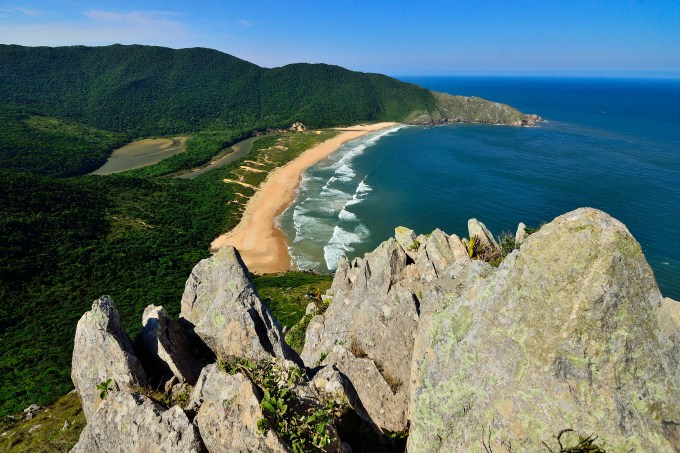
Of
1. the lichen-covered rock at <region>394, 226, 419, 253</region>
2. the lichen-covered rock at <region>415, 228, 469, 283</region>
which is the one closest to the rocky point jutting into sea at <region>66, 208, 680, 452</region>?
the lichen-covered rock at <region>415, 228, 469, 283</region>

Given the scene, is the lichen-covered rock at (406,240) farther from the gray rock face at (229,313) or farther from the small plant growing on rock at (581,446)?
the small plant growing on rock at (581,446)

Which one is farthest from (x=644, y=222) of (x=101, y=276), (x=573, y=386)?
(x=101, y=276)

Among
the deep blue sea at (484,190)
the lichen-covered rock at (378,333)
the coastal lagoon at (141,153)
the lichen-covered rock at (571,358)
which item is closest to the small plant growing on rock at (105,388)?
the lichen-covered rock at (378,333)

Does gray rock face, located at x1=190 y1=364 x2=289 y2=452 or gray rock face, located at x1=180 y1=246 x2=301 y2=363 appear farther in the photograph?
gray rock face, located at x1=180 y1=246 x2=301 y2=363

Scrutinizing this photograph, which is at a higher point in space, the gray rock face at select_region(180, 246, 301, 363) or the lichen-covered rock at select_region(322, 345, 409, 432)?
the gray rock face at select_region(180, 246, 301, 363)

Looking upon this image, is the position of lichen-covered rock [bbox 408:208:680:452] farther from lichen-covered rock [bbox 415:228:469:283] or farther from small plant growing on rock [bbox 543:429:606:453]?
lichen-covered rock [bbox 415:228:469:283]

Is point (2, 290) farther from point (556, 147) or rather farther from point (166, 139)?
point (556, 147)
